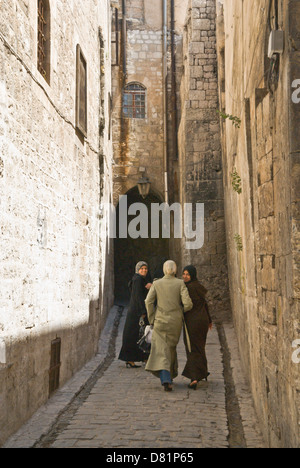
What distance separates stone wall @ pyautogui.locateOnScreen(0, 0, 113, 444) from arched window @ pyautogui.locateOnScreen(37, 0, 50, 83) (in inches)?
4.8

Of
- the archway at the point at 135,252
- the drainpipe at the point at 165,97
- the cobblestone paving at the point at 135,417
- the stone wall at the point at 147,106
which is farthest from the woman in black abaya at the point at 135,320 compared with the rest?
the archway at the point at 135,252

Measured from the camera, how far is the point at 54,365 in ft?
22.4

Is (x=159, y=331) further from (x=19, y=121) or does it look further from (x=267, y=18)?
(x=267, y=18)

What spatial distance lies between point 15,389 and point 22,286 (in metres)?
0.88

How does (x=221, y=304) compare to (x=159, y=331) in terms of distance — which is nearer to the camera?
(x=159, y=331)

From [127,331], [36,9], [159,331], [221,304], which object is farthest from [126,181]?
[36,9]

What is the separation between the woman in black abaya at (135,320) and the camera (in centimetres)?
891

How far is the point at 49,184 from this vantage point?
648cm

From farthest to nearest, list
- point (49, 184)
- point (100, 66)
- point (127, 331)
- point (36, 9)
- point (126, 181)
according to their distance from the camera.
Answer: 1. point (126, 181)
2. point (100, 66)
3. point (127, 331)
4. point (49, 184)
5. point (36, 9)

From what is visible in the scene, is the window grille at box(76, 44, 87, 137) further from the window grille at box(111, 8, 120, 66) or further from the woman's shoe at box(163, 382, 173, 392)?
the window grille at box(111, 8, 120, 66)

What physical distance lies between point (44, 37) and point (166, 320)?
355 cm

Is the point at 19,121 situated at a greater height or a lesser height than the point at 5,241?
greater

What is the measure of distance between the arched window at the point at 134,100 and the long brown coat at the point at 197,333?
10.4m

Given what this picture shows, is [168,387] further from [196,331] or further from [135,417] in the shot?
[135,417]
